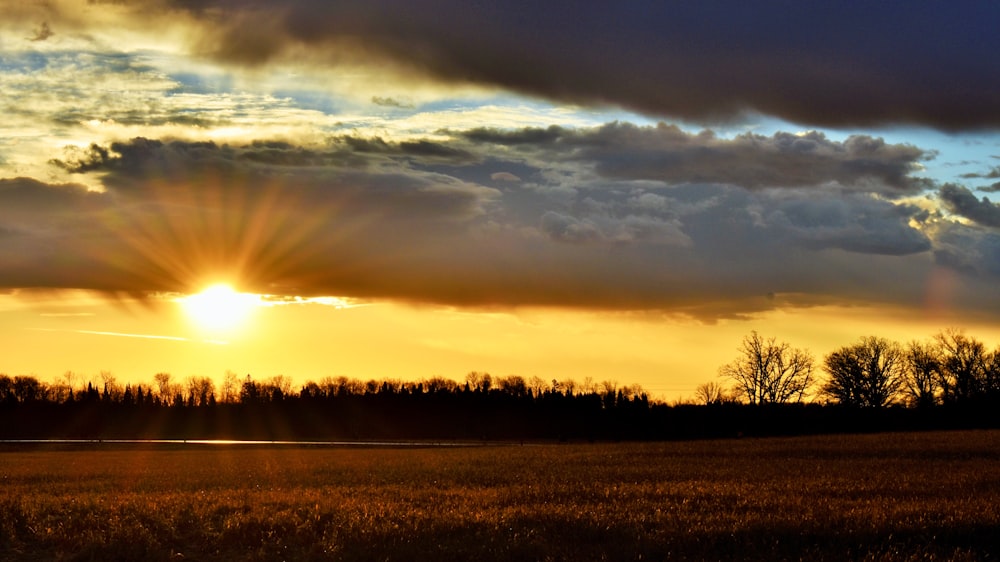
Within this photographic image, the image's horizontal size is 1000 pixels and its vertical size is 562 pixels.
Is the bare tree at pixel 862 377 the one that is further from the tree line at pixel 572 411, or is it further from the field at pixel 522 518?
the field at pixel 522 518

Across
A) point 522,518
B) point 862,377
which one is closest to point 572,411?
point 862,377

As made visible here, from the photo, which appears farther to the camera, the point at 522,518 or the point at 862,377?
the point at 862,377

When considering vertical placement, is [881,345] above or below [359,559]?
above

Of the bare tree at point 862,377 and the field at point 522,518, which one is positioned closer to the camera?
the field at point 522,518

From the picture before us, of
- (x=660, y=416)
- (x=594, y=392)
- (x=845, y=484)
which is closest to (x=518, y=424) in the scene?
(x=594, y=392)

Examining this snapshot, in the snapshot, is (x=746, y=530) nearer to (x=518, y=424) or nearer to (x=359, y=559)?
(x=359, y=559)

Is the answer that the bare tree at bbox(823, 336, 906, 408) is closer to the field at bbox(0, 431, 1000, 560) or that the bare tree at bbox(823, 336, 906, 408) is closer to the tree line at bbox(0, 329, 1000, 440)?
the tree line at bbox(0, 329, 1000, 440)

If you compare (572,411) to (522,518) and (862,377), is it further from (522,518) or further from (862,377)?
(522,518)

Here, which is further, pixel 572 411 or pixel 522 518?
pixel 572 411

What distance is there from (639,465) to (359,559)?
998 inches

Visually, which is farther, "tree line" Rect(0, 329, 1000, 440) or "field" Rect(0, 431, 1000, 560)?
"tree line" Rect(0, 329, 1000, 440)

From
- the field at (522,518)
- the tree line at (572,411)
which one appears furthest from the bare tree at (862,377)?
the field at (522,518)

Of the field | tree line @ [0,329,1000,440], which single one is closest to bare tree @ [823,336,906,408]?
tree line @ [0,329,1000,440]

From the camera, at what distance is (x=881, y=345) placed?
447ft
